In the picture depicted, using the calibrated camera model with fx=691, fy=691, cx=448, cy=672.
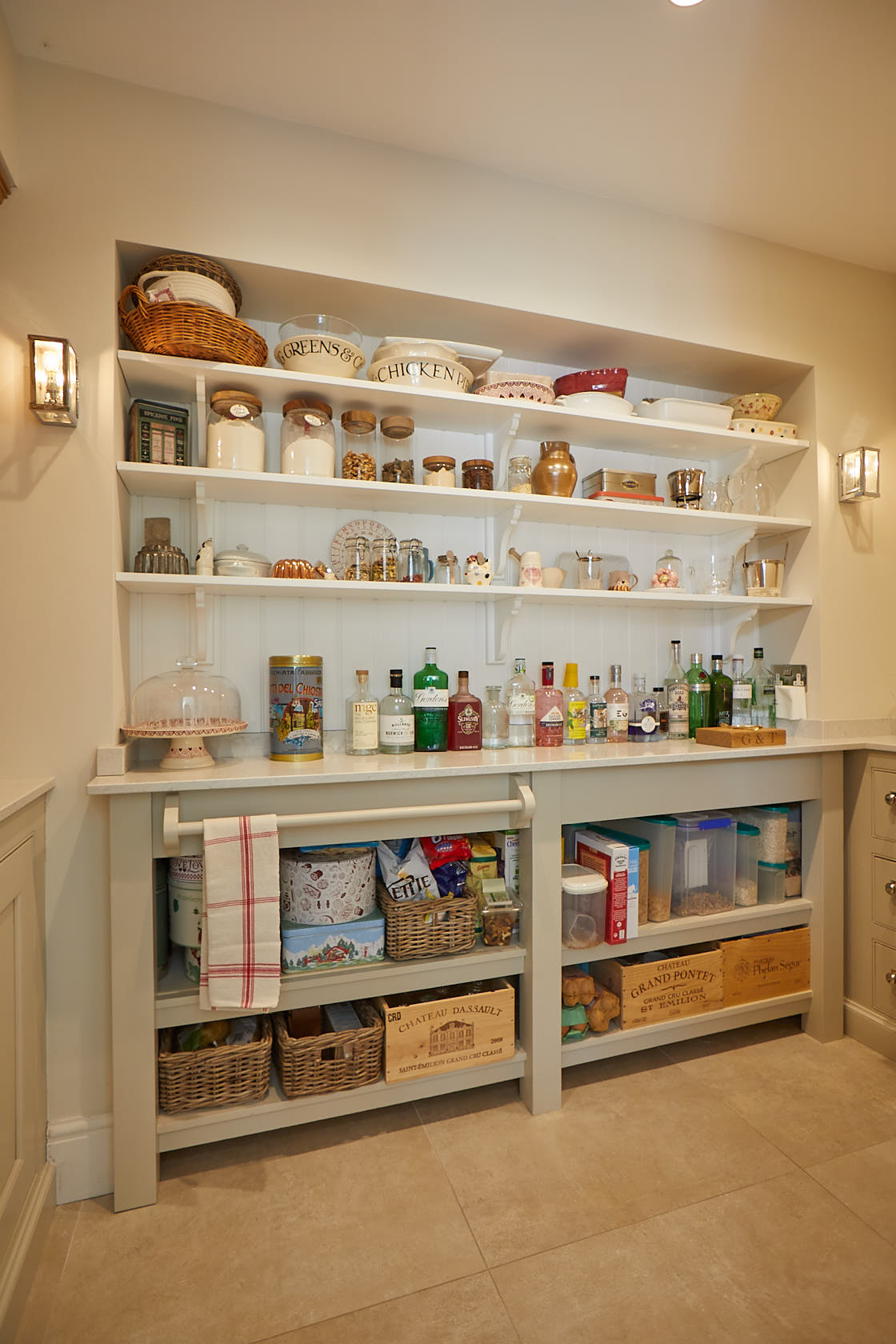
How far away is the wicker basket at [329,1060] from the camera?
65.4 inches

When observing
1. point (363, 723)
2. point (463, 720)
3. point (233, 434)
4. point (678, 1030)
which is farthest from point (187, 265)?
point (678, 1030)

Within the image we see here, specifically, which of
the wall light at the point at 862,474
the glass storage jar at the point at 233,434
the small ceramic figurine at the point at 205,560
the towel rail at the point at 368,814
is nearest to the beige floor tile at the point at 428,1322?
the towel rail at the point at 368,814

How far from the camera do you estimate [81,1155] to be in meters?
1.57

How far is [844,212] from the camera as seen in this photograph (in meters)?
2.16

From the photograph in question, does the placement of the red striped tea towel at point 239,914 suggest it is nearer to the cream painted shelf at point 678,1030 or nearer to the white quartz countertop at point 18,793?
→ the white quartz countertop at point 18,793

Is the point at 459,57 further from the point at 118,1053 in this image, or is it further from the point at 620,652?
the point at 118,1053

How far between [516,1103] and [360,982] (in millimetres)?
595

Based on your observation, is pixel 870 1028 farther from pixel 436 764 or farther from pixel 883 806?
pixel 436 764

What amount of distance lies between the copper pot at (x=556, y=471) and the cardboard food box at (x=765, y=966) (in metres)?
1.52

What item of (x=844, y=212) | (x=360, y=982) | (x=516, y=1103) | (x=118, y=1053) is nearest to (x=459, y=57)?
(x=844, y=212)

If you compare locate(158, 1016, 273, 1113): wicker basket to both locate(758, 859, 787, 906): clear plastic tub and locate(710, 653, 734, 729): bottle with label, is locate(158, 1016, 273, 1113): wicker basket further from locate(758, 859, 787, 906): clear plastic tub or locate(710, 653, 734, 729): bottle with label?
locate(710, 653, 734, 729): bottle with label

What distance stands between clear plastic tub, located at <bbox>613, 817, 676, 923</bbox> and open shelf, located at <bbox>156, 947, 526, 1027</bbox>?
19.2 inches

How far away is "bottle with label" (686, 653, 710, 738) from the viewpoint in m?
2.42

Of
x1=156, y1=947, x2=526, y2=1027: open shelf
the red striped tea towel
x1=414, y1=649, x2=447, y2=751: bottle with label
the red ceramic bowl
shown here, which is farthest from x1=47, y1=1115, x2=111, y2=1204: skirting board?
the red ceramic bowl
